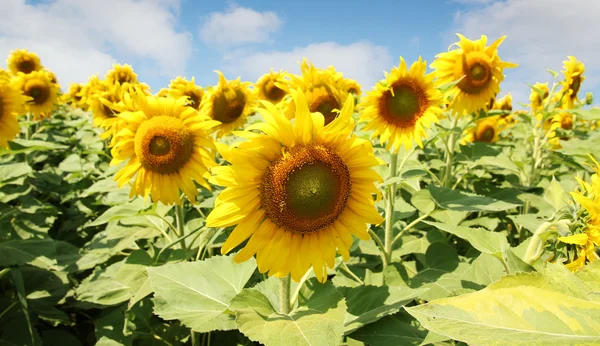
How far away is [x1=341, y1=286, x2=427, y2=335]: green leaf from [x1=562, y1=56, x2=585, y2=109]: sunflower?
4.88m

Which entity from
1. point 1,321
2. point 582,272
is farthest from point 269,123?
point 1,321

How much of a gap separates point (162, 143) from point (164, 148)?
4cm

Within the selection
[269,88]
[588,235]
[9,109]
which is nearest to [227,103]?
[269,88]

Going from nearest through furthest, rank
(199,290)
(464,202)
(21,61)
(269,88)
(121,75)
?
1. (199,290)
2. (464,202)
3. (269,88)
4. (121,75)
5. (21,61)

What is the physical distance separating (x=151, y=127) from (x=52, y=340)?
2.35 metres

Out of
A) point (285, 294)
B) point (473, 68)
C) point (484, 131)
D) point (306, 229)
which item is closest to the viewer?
point (306, 229)

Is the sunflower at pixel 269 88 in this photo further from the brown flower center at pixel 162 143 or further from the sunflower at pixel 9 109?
the sunflower at pixel 9 109

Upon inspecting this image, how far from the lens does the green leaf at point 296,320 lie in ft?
5.41

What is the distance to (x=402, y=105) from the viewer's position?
3.55m

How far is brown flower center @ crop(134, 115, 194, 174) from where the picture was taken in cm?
298

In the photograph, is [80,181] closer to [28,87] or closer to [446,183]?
[28,87]

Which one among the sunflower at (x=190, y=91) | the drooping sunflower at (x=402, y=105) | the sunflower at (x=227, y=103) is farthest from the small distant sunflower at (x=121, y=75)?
the drooping sunflower at (x=402, y=105)

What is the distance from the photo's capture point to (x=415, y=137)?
3420 mm

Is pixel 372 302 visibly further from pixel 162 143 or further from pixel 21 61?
pixel 21 61
